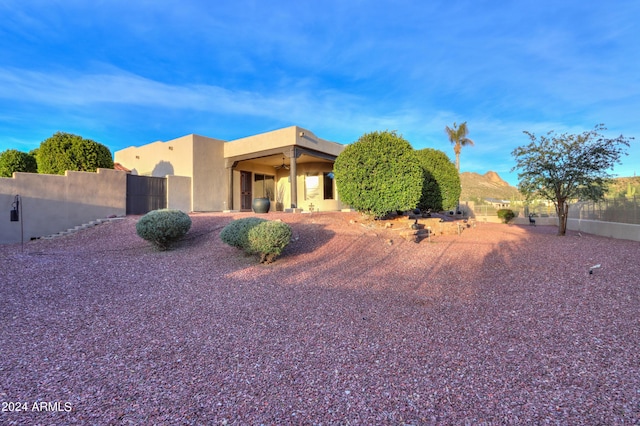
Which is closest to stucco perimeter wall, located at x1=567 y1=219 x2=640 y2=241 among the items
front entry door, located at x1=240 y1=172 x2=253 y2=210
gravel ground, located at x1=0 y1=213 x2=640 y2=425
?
gravel ground, located at x1=0 y1=213 x2=640 y2=425

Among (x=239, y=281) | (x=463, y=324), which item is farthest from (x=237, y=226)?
(x=463, y=324)

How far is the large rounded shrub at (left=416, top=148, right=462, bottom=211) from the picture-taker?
1338 centimetres

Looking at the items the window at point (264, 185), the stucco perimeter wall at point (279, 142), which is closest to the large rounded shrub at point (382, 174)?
the stucco perimeter wall at point (279, 142)

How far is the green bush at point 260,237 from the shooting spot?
21.1ft

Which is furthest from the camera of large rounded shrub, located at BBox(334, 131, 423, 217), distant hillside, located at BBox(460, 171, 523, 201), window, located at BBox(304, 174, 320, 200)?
distant hillside, located at BBox(460, 171, 523, 201)

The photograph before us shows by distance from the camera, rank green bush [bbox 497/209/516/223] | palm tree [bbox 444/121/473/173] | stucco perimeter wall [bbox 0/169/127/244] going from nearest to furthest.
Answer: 1. stucco perimeter wall [bbox 0/169/127/244]
2. green bush [bbox 497/209/516/223]
3. palm tree [bbox 444/121/473/173]

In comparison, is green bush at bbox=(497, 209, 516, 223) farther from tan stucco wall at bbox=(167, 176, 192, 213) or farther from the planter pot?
tan stucco wall at bbox=(167, 176, 192, 213)

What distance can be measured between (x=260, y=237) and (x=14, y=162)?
40.2 feet

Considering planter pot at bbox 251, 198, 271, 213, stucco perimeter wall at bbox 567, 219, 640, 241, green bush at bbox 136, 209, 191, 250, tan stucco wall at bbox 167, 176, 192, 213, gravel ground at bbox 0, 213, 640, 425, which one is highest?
tan stucco wall at bbox 167, 176, 192, 213

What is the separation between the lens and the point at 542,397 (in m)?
2.31

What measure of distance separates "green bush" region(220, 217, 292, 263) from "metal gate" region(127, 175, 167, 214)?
824 cm

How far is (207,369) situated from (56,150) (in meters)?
13.1

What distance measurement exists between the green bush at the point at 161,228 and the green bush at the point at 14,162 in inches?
344

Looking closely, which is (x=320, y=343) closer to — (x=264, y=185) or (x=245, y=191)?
(x=245, y=191)
